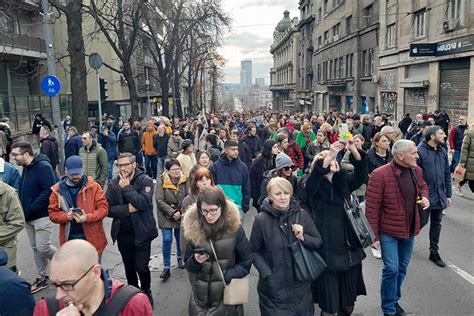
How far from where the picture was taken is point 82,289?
1.97m

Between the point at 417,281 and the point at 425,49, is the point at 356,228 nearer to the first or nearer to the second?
the point at 417,281

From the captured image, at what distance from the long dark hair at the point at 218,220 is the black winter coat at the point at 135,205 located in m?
1.32

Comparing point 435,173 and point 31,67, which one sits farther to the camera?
point 31,67

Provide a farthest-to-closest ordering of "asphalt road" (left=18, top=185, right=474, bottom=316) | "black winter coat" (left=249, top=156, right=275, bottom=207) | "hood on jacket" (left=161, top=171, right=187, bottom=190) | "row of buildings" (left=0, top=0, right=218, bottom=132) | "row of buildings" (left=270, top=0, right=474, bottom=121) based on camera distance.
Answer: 1. "row of buildings" (left=0, top=0, right=218, bottom=132)
2. "row of buildings" (left=270, top=0, right=474, bottom=121)
3. "black winter coat" (left=249, top=156, right=275, bottom=207)
4. "hood on jacket" (left=161, top=171, right=187, bottom=190)
5. "asphalt road" (left=18, top=185, right=474, bottom=316)

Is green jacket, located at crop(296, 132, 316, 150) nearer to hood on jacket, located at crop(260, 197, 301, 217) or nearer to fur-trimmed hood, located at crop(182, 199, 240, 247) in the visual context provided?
hood on jacket, located at crop(260, 197, 301, 217)

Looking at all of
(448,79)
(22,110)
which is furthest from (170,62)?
(448,79)

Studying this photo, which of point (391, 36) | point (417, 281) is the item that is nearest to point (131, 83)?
point (391, 36)

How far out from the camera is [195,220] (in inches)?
141

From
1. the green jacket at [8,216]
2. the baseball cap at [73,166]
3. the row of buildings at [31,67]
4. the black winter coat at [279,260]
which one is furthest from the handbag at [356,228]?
the row of buildings at [31,67]

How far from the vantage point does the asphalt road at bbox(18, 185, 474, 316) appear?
476 centimetres

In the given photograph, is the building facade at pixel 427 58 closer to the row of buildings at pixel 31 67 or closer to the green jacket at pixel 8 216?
the row of buildings at pixel 31 67

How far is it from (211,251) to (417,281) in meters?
3.30

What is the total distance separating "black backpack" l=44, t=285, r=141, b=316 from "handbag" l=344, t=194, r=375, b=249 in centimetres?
231

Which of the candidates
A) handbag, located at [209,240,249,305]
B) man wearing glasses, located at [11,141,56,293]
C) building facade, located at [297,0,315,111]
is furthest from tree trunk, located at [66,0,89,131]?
building facade, located at [297,0,315,111]
